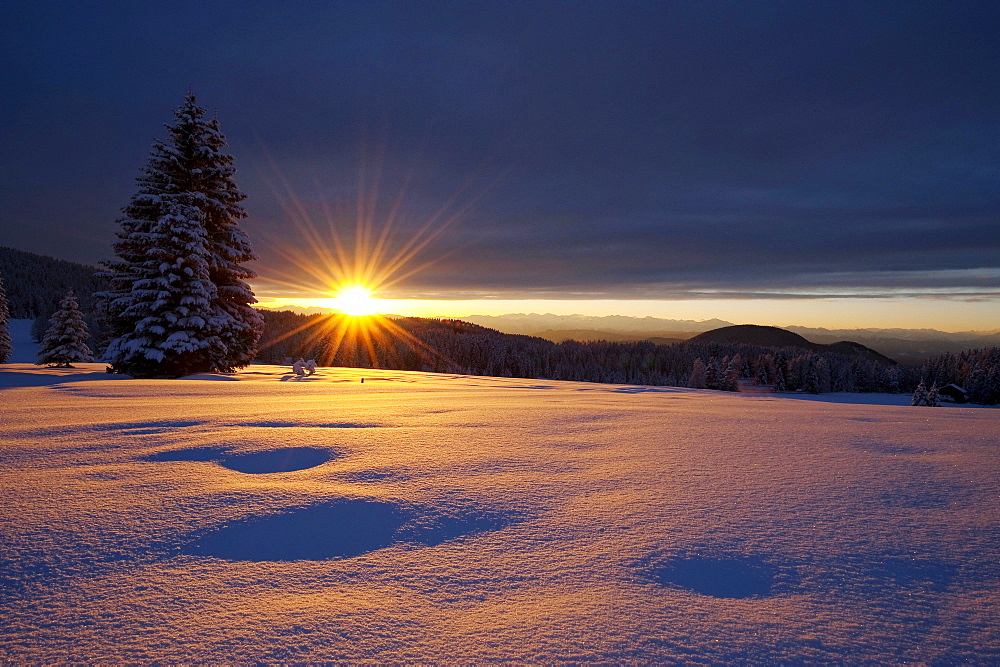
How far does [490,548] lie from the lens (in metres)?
2.02

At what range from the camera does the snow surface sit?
146 centimetres

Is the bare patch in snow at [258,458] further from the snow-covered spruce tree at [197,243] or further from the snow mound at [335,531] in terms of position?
the snow-covered spruce tree at [197,243]

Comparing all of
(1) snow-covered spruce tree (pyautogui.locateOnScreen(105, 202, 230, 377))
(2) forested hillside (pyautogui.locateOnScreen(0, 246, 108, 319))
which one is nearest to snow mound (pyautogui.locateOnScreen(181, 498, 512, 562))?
(1) snow-covered spruce tree (pyautogui.locateOnScreen(105, 202, 230, 377))

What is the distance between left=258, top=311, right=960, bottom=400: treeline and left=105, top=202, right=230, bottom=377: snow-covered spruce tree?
157 feet

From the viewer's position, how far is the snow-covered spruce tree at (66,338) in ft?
102

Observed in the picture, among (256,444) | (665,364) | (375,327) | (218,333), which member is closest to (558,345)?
(665,364)

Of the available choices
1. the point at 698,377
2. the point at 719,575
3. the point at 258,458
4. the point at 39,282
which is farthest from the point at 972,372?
the point at 39,282

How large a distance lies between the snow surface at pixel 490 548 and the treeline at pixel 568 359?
2374 inches

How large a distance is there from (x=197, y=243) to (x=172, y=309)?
78.1 inches

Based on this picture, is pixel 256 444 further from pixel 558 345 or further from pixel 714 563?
pixel 558 345

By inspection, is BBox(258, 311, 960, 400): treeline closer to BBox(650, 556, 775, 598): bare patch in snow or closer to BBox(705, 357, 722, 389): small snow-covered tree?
BBox(705, 357, 722, 389): small snow-covered tree

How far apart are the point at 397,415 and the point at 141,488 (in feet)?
8.46

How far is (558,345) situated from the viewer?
409ft

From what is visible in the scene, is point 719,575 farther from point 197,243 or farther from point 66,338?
point 66,338
